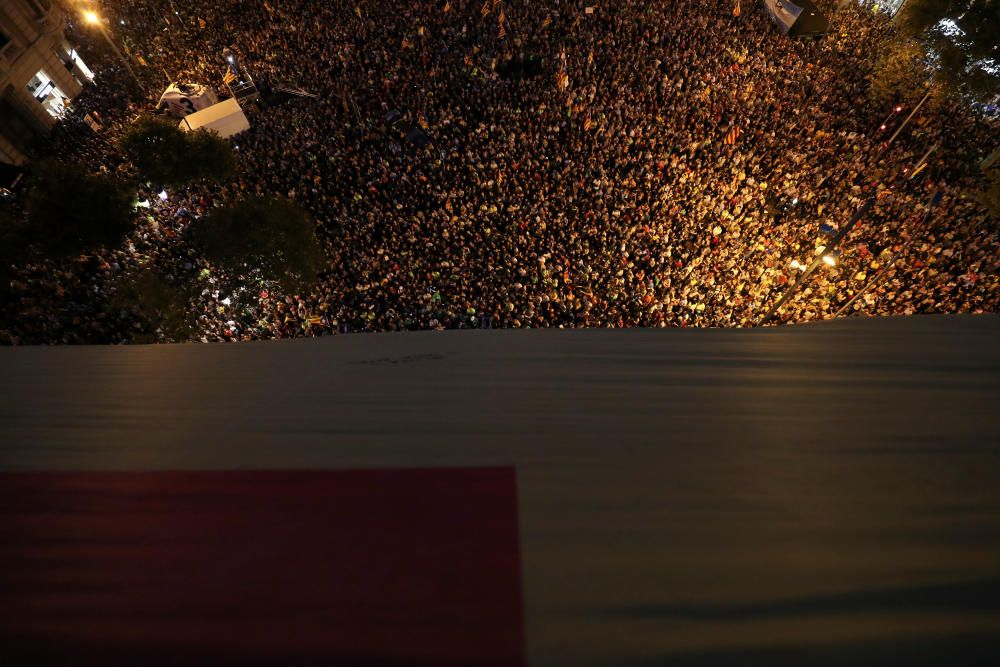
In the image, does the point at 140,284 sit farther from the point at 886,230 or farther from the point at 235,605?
the point at 886,230

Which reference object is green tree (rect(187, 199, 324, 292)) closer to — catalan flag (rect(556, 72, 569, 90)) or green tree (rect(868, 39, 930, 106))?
catalan flag (rect(556, 72, 569, 90))

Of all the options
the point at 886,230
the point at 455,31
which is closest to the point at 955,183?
the point at 886,230

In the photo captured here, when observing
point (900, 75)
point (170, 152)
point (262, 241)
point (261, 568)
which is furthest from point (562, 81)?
point (261, 568)

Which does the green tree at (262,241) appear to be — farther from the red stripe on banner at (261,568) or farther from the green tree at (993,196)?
the green tree at (993,196)

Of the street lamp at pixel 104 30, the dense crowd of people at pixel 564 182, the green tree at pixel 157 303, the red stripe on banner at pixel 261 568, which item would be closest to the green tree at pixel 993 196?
the dense crowd of people at pixel 564 182

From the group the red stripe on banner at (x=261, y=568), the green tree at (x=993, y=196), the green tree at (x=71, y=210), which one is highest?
the red stripe on banner at (x=261, y=568)

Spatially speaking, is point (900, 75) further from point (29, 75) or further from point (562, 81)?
point (29, 75)
